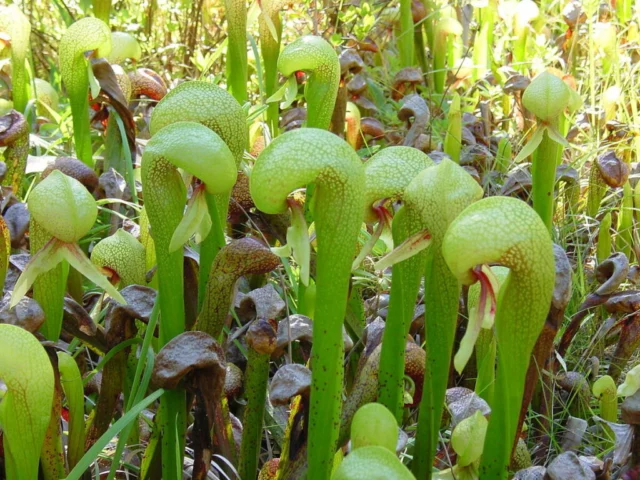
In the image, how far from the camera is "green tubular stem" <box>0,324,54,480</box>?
889 millimetres

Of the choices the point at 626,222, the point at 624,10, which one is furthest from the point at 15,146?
the point at 624,10

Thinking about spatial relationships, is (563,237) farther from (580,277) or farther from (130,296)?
(130,296)

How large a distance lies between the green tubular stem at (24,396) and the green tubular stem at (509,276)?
1.59ft

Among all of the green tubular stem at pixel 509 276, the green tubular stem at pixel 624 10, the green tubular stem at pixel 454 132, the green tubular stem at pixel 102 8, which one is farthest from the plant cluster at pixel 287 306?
the green tubular stem at pixel 624 10

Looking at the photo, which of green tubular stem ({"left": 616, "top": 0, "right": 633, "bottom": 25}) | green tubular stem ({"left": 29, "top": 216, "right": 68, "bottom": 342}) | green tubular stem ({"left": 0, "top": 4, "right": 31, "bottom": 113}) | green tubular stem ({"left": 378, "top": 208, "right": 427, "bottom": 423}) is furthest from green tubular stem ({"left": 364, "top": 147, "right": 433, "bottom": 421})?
green tubular stem ({"left": 616, "top": 0, "right": 633, "bottom": 25})

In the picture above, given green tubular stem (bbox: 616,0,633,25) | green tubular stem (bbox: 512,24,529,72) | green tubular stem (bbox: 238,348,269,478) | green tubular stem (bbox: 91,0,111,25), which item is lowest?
green tubular stem (bbox: 238,348,269,478)

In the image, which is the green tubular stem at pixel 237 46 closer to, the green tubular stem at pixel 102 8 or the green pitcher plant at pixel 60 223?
the green tubular stem at pixel 102 8

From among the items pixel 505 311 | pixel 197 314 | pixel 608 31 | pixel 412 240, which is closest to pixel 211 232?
pixel 197 314

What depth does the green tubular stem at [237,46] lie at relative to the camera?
1.87 m

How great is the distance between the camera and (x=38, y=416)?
37.3 inches

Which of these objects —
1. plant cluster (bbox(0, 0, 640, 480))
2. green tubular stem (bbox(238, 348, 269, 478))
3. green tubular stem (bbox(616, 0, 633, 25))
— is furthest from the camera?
green tubular stem (bbox(616, 0, 633, 25))

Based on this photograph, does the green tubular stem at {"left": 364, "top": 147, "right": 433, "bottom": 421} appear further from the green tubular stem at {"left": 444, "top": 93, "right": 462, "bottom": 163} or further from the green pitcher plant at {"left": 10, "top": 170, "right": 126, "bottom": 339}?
the green tubular stem at {"left": 444, "top": 93, "right": 462, "bottom": 163}

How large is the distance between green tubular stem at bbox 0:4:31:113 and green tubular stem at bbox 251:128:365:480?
140 cm

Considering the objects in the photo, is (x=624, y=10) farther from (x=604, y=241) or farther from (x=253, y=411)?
(x=253, y=411)
